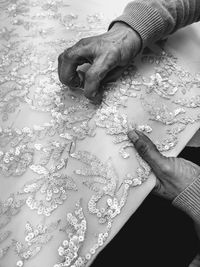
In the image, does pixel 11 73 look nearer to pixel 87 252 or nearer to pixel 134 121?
pixel 134 121

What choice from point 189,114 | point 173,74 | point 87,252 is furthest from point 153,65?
point 87,252

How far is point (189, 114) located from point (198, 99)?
0.05 metres

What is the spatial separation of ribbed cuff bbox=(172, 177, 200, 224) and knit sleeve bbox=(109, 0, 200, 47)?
352mm

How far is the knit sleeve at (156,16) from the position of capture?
38.2 inches

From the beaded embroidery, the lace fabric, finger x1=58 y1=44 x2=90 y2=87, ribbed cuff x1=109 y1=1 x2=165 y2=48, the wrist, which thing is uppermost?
ribbed cuff x1=109 y1=1 x2=165 y2=48

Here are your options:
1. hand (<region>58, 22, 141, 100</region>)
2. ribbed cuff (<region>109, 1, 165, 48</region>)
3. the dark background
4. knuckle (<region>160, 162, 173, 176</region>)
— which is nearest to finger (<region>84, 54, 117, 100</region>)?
hand (<region>58, 22, 141, 100</region>)

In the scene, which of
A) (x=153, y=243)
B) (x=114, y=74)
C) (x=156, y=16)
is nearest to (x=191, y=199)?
(x=153, y=243)

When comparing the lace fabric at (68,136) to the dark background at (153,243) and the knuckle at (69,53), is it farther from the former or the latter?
the dark background at (153,243)

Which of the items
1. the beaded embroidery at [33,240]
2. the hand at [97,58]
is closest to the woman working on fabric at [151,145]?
the hand at [97,58]

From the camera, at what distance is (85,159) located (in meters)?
0.86

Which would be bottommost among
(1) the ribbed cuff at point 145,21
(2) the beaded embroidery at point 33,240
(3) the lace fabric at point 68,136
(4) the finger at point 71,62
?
(2) the beaded embroidery at point 33,240

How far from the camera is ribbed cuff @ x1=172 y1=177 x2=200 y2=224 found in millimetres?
858

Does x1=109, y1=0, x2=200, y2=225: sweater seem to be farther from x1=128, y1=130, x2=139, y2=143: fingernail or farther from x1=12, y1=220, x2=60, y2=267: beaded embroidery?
x1=12, y1=220, x2=60, y2=267: beaded embroidery

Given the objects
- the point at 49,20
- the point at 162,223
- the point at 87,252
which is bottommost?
the point at 162,223
